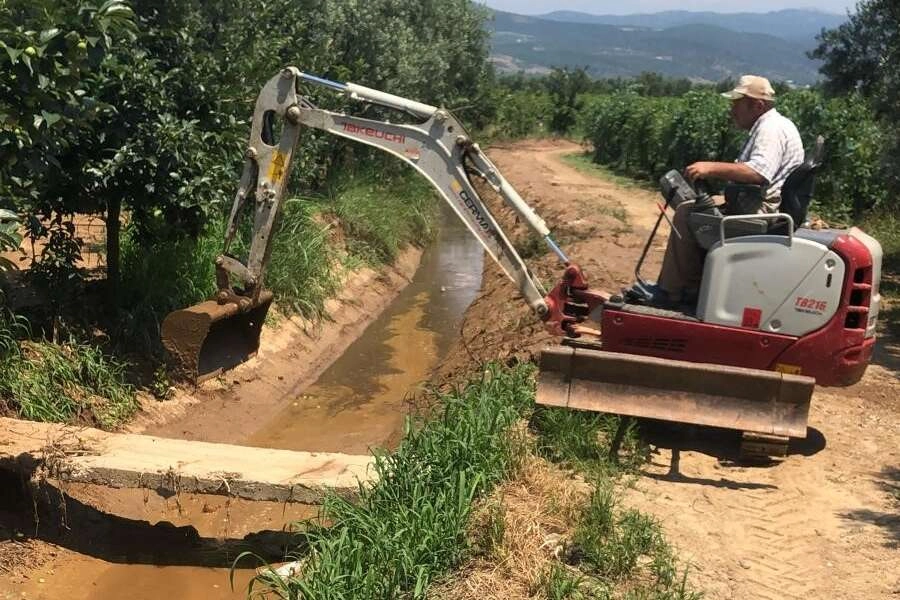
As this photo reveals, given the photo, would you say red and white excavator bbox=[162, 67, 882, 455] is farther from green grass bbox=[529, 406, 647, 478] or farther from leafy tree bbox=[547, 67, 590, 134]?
leafy tree bbox=[547, 67, 590, 134]

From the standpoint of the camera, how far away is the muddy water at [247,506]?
5926 millimetres

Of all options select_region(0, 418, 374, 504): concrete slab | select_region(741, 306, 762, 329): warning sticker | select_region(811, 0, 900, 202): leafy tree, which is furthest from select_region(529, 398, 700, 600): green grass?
select_region(811, 0, 900, 202): leafy tree

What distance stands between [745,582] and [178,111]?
615 cm

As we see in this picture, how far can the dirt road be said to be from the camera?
4969mm

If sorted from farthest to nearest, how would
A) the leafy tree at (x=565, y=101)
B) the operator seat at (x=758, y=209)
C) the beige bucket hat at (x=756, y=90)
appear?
the leafy tree at (x=565, y=101) → the beige bucket hat at (x=756, y=90) → the operator seat at (x=758, y=209)

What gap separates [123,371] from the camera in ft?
26.3

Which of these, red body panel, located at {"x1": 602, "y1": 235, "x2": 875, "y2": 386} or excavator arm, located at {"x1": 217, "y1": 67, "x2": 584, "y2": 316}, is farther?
excavator arm, located at {"x1": 217, "y1": 67, "x2": 584, "y2": 316}

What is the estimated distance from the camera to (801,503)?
588 cm

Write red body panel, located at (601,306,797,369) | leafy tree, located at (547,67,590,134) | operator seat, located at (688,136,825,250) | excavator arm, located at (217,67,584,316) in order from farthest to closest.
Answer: leafy tree, located at (547,67,590,134) → excavator arm, located at (217,67,584,316) → red body panel, located at (601,306,797,369) → operator seat, located at (688,136,825,250)

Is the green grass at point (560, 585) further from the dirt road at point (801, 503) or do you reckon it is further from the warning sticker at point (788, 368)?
the warning sticker at point (788, 368)

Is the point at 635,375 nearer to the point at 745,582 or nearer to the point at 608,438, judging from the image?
the point at 608,438

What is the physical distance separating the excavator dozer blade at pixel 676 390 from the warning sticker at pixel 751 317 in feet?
1.07

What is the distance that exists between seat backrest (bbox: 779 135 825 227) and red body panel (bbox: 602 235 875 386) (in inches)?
14.5

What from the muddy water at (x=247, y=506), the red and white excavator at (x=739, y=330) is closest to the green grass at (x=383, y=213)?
the muddy water at (x=247, y=506)
